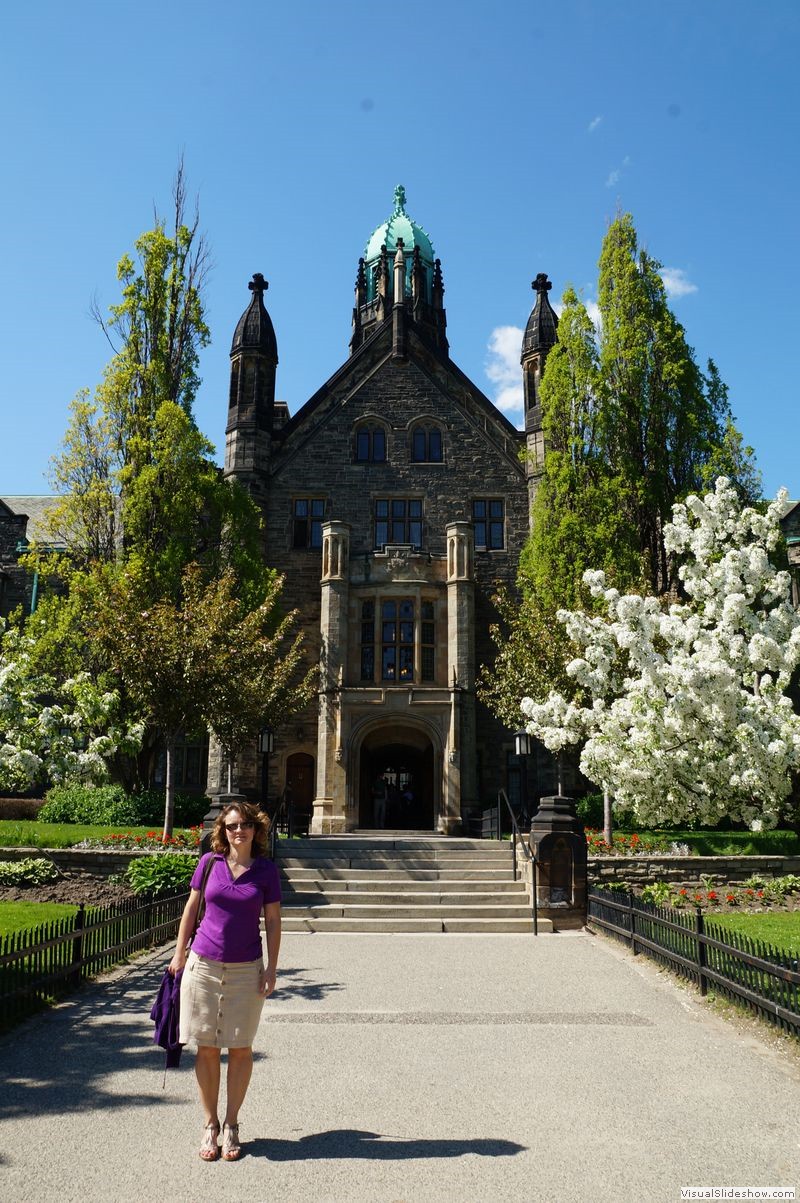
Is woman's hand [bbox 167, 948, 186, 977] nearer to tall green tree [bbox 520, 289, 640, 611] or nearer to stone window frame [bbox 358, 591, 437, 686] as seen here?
tall green tree [bbox 520, 289, 640, 611]

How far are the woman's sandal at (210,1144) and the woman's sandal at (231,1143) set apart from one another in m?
0.05

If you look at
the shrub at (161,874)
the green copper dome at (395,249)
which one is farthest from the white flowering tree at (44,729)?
the green copper dome at (395,249)

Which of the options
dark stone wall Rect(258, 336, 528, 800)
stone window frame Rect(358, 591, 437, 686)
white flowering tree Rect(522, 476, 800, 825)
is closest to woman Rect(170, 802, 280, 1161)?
white flowering tree Rect(522, 476, 800, 825)

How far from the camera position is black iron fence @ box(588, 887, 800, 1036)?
7.76 m

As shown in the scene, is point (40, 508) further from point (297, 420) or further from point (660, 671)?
point (660, 671)

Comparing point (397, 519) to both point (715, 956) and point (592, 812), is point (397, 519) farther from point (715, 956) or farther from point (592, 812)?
point (715, 956)

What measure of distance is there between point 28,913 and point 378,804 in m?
18.9

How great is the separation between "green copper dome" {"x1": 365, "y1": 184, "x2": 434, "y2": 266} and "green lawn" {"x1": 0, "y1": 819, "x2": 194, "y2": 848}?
104 feet

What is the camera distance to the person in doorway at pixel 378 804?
100 ft

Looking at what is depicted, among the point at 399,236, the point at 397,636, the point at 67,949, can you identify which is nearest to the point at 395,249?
the point at 399,236

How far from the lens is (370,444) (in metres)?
30.9

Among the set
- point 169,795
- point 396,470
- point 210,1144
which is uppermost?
point 396,470

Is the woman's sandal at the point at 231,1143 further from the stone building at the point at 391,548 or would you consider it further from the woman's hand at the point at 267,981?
the stone building at the point at 391,548

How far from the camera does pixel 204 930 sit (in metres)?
5.19
